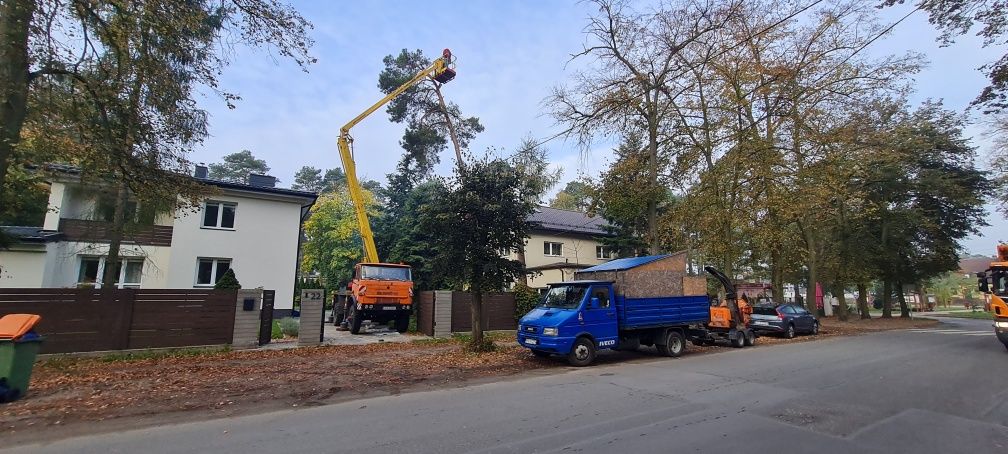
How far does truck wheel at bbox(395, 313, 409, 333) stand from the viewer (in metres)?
18.2

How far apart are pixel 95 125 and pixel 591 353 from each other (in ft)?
39.3

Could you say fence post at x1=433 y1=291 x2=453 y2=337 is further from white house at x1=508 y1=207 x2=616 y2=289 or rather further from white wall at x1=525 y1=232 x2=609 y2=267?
white wall at x1=525 y1=232 x2=609 y2=267

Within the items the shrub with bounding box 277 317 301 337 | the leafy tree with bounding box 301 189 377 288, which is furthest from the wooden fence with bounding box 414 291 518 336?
the leafy tree with bounding box 301 189 377 288

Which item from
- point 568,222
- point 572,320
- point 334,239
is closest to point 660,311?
point 572,320

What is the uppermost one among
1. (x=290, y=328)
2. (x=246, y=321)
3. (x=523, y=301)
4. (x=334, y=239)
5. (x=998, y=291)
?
(x=334, y=239)

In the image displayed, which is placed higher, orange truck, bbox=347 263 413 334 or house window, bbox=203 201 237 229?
house window, bbox=203 201 237 229

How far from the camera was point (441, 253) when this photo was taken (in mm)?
12344

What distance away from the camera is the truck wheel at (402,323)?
18234 millimetres

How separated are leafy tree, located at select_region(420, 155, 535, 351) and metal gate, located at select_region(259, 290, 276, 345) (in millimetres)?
6027

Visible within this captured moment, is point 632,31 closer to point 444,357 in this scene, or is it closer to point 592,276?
point 592,276

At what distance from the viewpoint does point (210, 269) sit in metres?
20.8

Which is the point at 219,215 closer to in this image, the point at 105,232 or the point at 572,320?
the point at 105,232

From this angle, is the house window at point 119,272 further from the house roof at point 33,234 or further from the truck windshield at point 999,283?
the truck windshield at point 999,283

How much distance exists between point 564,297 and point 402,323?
886 cm
